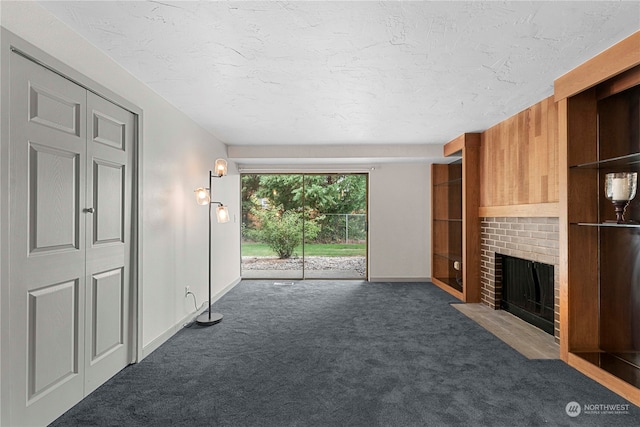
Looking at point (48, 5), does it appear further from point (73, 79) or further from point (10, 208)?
point (10, 208)

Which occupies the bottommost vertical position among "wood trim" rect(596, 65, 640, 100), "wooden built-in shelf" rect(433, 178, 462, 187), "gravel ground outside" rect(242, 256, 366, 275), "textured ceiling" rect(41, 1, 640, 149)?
"gravel ground outside" rect(242, 256, 366, 275)

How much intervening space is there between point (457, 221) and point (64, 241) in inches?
206

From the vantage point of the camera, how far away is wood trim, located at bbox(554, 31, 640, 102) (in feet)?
6.93

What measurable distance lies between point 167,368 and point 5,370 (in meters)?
1.18

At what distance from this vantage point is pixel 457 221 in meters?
5.45

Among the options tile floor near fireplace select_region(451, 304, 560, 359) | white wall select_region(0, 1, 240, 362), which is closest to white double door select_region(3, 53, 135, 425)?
white wall select_region(0, 1, 240, 362)

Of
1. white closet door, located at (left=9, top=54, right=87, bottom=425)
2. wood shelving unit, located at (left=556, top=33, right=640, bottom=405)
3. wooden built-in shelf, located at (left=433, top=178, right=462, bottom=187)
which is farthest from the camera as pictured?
wooden built-in shelf, located at (left=433, top=178, right=462, bottom=187)

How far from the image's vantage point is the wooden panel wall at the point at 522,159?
322cm

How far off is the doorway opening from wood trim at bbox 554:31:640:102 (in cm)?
393

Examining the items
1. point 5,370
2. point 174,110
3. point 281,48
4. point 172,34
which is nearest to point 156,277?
point 5,370

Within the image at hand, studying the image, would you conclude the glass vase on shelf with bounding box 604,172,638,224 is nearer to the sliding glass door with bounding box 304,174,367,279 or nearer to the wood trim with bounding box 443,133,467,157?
the wood trim with bounding box 443,133,467,157

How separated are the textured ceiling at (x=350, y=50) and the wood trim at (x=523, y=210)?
1103 millimetres

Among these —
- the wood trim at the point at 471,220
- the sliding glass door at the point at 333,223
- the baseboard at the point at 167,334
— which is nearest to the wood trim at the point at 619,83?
the wood trim at the point at 471,220

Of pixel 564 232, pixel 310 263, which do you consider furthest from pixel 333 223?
pixel 564 232
